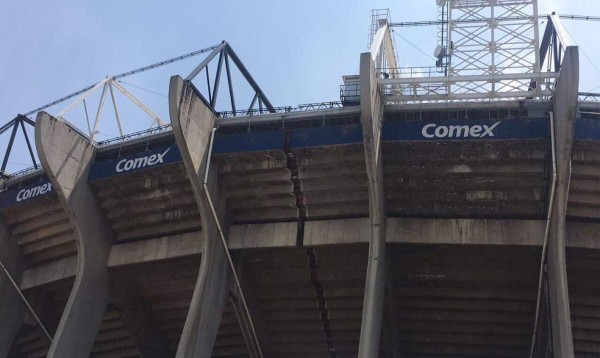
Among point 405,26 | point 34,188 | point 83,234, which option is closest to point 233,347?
point 83,234

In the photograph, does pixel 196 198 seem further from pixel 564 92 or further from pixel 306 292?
pixel 564 92

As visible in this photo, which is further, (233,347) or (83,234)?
(233,347)

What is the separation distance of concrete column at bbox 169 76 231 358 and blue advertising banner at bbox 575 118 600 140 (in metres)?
15.1

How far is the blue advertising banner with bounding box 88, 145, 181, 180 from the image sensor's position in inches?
1236

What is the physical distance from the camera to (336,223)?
31.0 meters

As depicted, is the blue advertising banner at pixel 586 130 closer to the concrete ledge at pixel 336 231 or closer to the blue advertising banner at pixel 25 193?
the concrete ledge at pixel 336 231

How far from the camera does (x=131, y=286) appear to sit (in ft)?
117

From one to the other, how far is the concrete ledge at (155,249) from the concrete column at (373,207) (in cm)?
825

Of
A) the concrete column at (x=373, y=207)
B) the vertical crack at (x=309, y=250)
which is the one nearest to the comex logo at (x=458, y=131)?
the concrete column at (x=373, y=207)

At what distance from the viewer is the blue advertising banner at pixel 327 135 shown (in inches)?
1148

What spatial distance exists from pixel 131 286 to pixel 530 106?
Result: 818 inches

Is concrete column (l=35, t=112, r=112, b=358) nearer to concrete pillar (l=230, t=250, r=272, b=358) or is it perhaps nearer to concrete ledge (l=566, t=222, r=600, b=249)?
concrete pillar (l=230, t=250, r=272, b=358)

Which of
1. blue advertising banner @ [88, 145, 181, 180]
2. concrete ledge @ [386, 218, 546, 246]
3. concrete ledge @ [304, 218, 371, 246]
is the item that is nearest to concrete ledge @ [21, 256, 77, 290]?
blue advertising banner @ [88, 145, 181, 180]

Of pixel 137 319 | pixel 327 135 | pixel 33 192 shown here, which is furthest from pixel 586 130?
pixel 33 192
